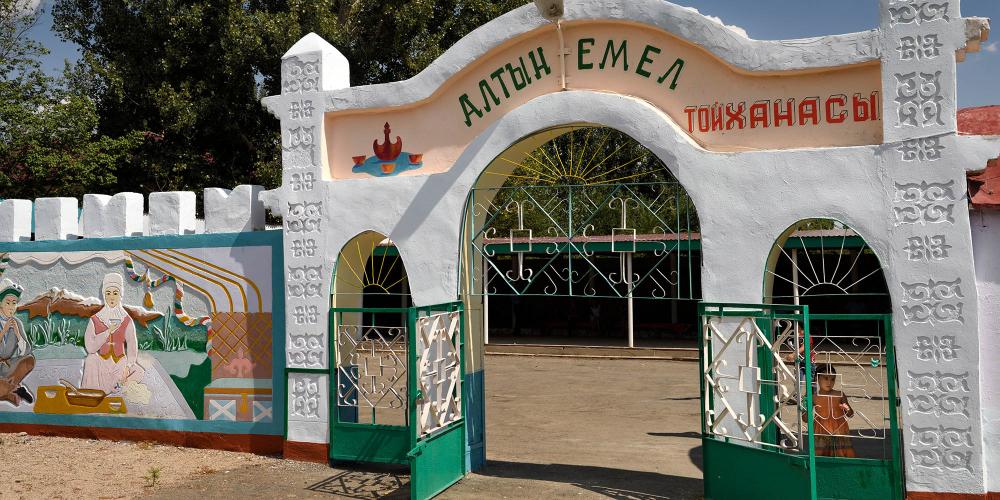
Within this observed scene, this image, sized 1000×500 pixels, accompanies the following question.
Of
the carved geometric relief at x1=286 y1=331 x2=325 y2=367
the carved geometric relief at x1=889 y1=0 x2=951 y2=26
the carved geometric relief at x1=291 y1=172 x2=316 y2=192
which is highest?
the carved geometric relief at x1=889 y1=0 x2=951 y2=26

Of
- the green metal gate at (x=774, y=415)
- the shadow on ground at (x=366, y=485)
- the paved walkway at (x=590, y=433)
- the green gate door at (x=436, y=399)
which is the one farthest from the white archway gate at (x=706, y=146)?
the paved walkway at (x=590, y=433)

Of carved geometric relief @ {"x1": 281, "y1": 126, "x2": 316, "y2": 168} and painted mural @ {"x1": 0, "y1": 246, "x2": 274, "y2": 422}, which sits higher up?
carved geometric relief @ {"x1": 281, "y1": 126, "x2": 316, "y2": 168}

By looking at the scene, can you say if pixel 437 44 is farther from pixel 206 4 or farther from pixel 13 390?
pixel 13 390

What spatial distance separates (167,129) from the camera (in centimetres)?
2097

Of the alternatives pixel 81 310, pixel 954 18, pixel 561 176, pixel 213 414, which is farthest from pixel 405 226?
pixel 954 18

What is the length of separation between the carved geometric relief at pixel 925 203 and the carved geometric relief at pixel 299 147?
5602mm

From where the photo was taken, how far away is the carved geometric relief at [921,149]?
6609mm

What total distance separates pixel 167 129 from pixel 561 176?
15.7 metres

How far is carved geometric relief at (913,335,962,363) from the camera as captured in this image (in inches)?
257

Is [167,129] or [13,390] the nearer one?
[13,390]

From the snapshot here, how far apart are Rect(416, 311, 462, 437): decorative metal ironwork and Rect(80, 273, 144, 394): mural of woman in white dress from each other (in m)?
3.95

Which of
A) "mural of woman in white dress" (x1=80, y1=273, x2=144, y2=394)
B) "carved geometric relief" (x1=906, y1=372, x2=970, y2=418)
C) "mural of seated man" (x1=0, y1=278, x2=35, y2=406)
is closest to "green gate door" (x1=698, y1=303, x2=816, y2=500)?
A: "carved geometric relief" (x1=906, y1=372, x2=970, y2=418)

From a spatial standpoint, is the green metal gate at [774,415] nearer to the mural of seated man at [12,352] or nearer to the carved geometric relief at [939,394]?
the carved geometric relief at [939,394]

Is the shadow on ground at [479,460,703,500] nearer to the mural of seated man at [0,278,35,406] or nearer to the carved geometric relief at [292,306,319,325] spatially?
the carved geometric relief at [292,306,319,325]
